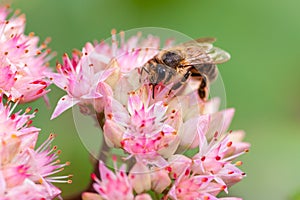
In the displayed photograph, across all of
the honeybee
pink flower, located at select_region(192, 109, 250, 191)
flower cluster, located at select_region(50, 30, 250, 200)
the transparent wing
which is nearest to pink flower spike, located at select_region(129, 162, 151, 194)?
flower cluster, located at select_region(50, 30, 250, 200)

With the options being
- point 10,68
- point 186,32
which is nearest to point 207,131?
point 10,68

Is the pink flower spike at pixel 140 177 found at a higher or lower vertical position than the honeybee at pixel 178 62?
lower

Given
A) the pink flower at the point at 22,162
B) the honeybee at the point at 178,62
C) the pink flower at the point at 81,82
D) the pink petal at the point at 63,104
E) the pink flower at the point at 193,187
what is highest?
the honeybee at the point at 178,62

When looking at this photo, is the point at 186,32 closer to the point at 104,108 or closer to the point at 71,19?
the point at 71,19

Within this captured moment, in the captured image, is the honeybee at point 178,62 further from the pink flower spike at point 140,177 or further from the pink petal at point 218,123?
the pink flower spike at point 140,177

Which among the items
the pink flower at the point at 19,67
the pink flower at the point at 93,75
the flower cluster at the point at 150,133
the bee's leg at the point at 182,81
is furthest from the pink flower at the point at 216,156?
the pink flower at the point at 19,67

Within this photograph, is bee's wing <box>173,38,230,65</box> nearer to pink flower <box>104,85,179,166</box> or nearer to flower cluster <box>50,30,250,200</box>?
flower cluster <box>50,30,250,200</box>
